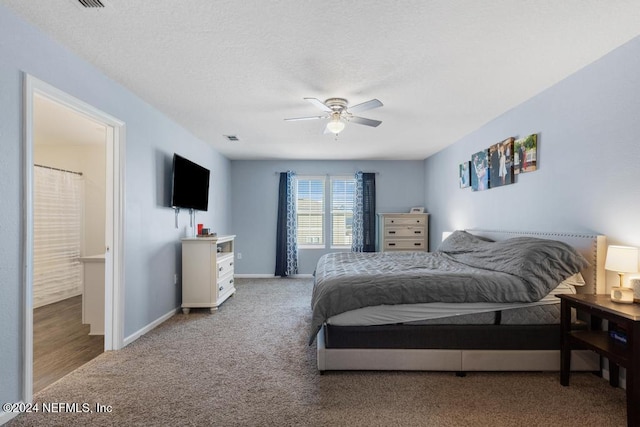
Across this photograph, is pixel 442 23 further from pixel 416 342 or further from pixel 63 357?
pixel 63 357

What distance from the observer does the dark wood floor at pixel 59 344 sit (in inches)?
97.3

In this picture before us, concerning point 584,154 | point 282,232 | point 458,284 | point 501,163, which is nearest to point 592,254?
point 584,154


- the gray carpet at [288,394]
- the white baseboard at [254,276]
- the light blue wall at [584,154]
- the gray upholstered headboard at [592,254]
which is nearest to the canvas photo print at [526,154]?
the light blue wall at [584,154]

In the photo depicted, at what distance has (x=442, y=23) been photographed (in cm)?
196

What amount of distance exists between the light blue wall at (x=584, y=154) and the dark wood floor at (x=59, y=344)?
4.35 m

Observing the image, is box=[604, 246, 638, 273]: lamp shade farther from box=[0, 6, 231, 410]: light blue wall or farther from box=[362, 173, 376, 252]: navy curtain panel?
box=[362, 173, 376, 252]: navy curtain panel

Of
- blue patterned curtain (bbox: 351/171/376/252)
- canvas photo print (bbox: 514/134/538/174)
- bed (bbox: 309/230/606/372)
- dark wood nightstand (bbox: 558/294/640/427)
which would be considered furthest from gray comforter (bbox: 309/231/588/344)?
blue patterned curtain (bbox: 351/171/376/252)

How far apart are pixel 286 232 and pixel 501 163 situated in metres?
3.96

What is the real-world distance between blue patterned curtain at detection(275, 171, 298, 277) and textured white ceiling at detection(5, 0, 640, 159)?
2740mm

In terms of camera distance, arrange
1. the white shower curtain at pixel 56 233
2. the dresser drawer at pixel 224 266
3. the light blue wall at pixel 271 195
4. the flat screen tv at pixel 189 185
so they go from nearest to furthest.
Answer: the flat screen tv at pixel 189 185, the dresser drawer at pixel 224 266, the white shower curtain at pixel 56 233, the light blue wall at pixel 271 195

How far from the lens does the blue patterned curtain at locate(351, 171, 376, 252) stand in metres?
6.27

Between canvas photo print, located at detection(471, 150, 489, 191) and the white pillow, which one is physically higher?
canvas photo print, located at detection(471, 150, 489, 191)

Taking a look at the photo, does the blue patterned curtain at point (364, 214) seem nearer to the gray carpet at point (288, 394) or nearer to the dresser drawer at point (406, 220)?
the dresser drawer at point (406, 220)

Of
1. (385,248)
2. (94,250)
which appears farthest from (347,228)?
(94,250)
